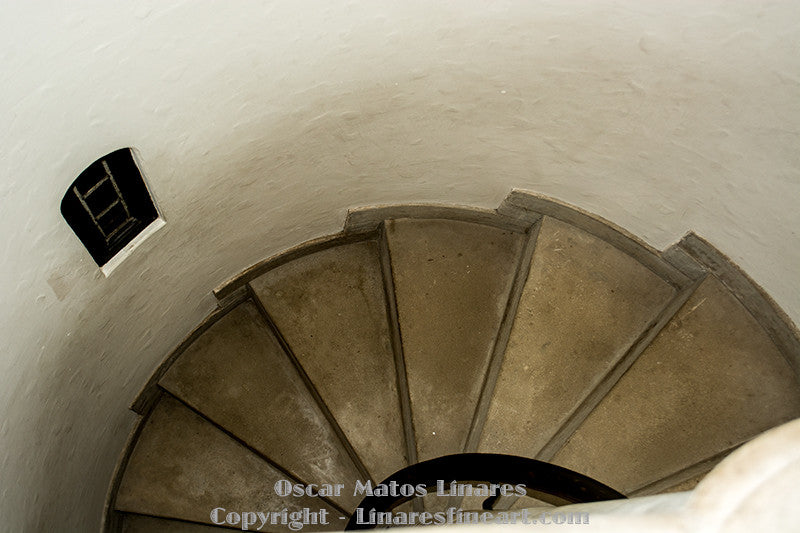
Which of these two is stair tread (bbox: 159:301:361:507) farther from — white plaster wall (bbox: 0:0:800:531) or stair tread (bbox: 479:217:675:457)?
stair tread (bbox: 479:217:675:457)

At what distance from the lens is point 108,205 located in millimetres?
2371

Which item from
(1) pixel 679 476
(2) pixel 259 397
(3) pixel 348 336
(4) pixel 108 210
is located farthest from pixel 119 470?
(1) pixel 679 476

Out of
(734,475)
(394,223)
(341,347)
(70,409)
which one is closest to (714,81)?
(734,475)

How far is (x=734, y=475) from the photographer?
114 cm

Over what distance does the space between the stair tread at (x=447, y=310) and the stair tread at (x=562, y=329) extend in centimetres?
21

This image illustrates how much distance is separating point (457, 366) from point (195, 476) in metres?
1.46

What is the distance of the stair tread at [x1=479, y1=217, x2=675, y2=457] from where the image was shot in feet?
9.95

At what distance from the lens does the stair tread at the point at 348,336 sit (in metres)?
3.39

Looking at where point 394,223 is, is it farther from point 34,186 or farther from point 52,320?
point 34,186

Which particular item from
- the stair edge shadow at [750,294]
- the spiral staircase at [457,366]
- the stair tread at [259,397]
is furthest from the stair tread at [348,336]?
the stair edge shadow at [750,294]

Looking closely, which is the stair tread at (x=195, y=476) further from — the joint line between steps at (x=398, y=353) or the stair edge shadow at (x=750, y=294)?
the stair edge shadow at (x=750, y=294)

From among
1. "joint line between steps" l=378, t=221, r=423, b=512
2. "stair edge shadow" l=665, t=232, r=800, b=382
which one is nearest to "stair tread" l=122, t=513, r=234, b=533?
"joint line between steps" l=378, t=221, r=423, b=512

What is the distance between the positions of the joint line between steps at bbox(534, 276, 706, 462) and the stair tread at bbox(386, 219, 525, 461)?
42 centimetres

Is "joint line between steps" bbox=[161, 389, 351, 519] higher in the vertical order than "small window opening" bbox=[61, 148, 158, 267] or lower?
lower
